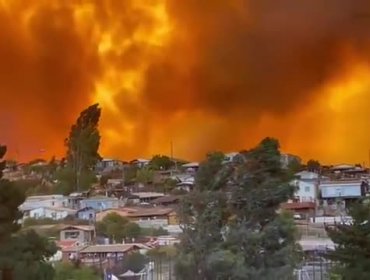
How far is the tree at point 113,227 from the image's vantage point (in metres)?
3.74

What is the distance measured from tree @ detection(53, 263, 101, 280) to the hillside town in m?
0.03

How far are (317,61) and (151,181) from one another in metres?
0.97

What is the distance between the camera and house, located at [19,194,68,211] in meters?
3.41

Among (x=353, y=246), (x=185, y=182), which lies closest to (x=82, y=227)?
(x=185, y=182)

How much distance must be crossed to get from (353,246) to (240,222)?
50cm

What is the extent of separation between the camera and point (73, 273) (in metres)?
3.45

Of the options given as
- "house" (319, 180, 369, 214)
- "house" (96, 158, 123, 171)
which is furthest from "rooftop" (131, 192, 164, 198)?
"house" (319, 180, 369, 214)

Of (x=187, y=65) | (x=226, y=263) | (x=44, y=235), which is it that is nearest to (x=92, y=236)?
(x=44, y=235)

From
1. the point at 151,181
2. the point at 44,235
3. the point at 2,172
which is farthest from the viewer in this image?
the point at 151,181

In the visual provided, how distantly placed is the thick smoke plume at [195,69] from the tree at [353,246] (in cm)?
30

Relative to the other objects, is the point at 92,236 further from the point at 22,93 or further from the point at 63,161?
the point at 22,93

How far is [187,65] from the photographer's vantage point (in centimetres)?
372

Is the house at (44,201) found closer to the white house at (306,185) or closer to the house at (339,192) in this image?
the white house at (306,185)

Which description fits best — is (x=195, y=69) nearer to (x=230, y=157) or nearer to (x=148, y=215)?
(x=230, y=157)
